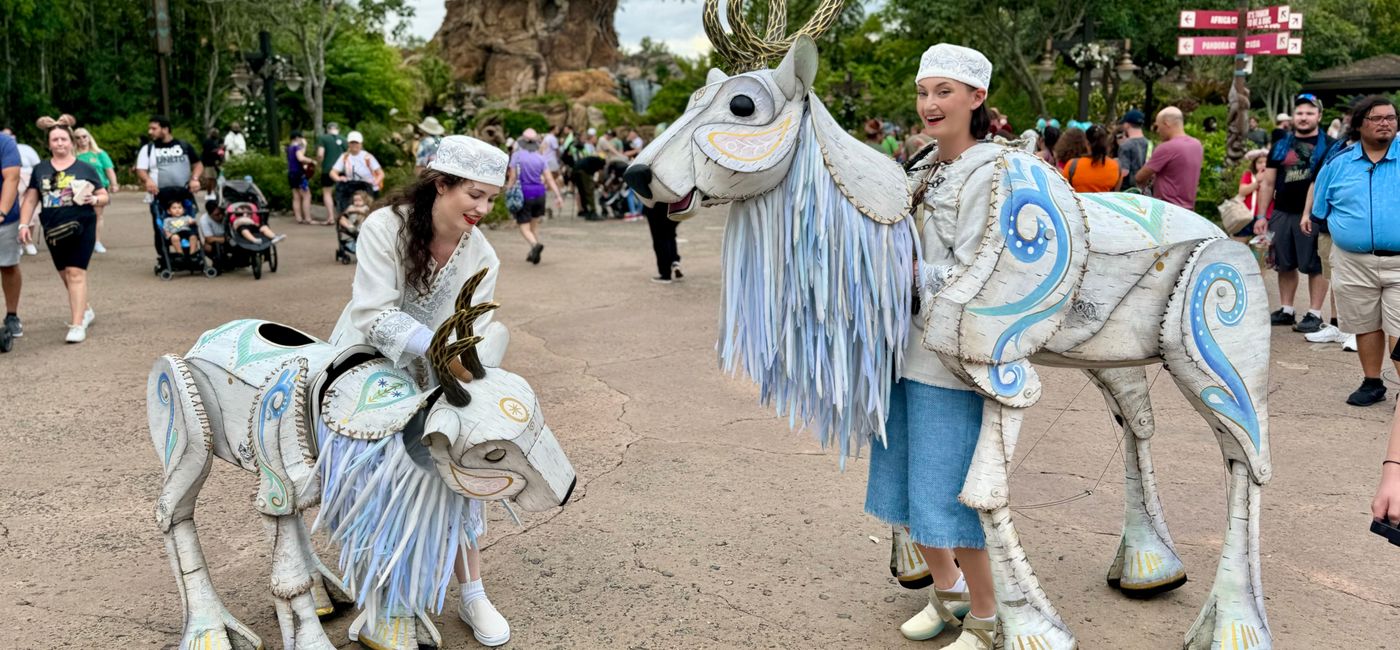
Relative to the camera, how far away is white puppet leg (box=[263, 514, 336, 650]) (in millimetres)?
3004

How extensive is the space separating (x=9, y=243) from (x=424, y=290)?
5.64 m

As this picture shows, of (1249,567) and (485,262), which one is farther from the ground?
(485,262)

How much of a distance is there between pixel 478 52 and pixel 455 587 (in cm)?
4203

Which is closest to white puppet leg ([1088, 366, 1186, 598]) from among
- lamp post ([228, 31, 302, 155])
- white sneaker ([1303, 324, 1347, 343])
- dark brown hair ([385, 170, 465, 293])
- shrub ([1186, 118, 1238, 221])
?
dark brown hair ([385, 170, 465, 293])

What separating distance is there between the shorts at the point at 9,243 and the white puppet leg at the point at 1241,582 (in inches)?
299

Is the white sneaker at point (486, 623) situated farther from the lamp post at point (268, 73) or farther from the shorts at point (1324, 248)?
the lamp post at point (268, 73)

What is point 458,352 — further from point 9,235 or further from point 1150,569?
point 9,235

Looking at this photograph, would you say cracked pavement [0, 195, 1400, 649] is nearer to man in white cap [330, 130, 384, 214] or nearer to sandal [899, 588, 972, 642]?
sandal [899, 588, 972, 642]

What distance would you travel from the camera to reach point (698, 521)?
13.9 feet

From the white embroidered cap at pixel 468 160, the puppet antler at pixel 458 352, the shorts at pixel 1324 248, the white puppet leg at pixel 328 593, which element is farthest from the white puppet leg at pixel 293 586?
the shorts at pixel 1324 248

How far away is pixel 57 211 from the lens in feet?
23.6

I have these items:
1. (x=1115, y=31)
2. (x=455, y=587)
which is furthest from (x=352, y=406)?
(x=1115, y=31)

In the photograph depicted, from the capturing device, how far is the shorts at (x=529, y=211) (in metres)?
12.0

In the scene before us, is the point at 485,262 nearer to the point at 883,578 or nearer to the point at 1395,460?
the point at 883,578
